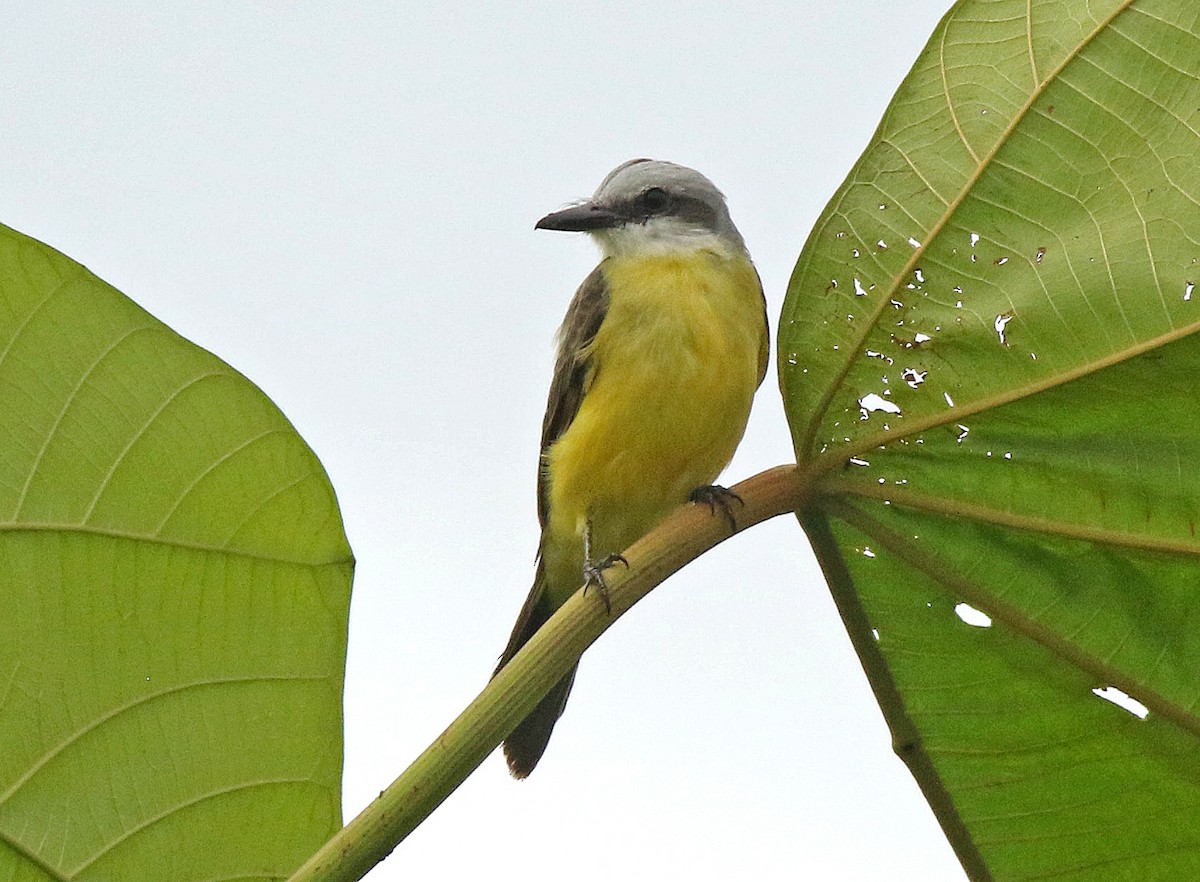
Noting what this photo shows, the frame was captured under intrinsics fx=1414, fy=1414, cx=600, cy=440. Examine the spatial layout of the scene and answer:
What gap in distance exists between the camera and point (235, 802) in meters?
1.80

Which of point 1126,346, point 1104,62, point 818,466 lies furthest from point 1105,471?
point 1104,62

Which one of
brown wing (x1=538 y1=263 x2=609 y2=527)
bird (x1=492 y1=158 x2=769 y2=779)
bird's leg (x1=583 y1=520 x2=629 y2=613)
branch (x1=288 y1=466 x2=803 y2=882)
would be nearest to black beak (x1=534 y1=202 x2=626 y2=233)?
bird (x1=492 y1=158 x2=769 y2=779)

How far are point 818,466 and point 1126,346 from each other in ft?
1.39

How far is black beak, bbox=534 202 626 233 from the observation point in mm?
3744

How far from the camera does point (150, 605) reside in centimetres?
175

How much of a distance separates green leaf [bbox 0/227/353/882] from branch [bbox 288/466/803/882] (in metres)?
0.35

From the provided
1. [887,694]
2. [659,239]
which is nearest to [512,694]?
[887,694]

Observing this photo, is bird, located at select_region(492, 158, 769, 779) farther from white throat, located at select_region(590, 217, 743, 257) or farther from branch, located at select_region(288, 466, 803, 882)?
branch, located at select_region(288, 466, 803, 882)

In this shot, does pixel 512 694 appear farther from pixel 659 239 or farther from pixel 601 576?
pixel 659 239

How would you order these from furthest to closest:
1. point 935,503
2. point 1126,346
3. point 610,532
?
1. point 610,532
2. point 935,503
3. point 1126,346

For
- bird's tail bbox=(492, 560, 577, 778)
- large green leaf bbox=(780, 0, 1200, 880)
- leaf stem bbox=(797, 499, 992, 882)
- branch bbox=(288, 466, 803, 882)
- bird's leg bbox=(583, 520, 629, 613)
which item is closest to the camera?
branch bbox=(288, 466, 803, 882)

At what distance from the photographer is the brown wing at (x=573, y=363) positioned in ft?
11.5

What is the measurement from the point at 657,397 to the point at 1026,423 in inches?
55.9

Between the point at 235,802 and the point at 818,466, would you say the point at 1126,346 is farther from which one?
the point at 235,802
